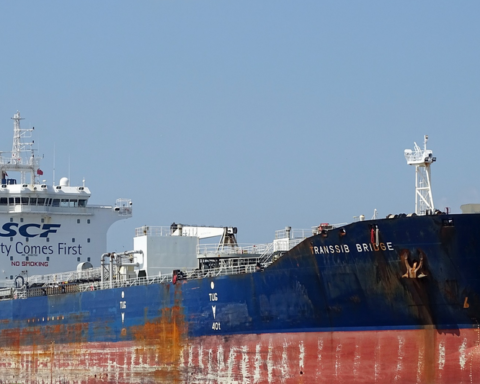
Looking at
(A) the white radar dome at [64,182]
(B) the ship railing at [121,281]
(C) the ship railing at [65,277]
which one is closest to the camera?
(B) the ship railing at [121,281]

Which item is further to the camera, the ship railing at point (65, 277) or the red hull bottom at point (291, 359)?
the ship railing at point (65, 277)

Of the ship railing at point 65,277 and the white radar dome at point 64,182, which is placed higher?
the white radar dome at point 64,182

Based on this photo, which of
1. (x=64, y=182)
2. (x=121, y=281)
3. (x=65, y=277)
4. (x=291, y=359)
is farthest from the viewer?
(x=64, y=182)

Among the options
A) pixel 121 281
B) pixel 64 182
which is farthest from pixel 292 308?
pixel 64 182

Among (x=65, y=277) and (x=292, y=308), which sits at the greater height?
(x=65, y=277)

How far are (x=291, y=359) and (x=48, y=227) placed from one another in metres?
17.2

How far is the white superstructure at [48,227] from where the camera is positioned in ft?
128

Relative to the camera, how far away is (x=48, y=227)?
39781 mm

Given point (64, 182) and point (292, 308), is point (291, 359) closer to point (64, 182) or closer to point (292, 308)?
point (292, 308)

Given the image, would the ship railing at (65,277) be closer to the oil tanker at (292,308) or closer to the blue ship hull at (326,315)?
the oil tanker at (292,308)

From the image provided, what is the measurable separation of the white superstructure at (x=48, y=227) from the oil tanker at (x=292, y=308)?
17.5ft

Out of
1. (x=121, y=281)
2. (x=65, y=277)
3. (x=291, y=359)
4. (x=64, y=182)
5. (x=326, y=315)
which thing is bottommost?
(x=291, y=359)

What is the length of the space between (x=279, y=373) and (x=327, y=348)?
182 centimetres

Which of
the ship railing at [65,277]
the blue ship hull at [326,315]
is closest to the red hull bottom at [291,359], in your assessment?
the blue ship hull at [326,315]
